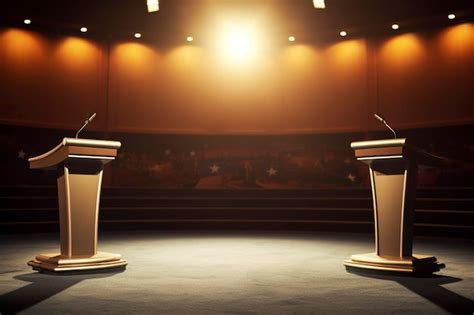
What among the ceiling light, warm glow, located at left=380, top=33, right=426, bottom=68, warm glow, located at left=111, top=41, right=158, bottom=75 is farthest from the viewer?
warm glow, located at left=111, top=41, right=158, bottom=75

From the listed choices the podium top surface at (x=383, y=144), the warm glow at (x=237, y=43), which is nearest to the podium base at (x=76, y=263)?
the podium top surface at (x=383, y=144)

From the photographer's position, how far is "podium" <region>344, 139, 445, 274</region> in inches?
156

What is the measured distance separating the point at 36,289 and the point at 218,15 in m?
7.06

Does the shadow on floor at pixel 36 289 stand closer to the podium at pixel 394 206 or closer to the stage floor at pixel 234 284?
the stage floor at pixel 234 284

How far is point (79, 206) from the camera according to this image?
13.4 feet

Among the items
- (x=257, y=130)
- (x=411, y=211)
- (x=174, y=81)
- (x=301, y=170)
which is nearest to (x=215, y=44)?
(x=174, y=81)

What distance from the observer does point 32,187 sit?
323 inches

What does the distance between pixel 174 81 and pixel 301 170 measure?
9.13 ft

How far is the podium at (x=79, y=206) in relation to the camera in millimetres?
3996

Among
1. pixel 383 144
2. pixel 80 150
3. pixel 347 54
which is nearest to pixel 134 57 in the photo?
pixel 347 54

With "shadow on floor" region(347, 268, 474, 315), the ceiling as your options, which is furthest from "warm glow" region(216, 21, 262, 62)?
"shadow on floor" region(347, 268, 474, 315)

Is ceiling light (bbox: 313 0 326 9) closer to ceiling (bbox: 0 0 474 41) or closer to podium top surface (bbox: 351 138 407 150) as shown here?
ceiling (bbox: 0 0 474 41)

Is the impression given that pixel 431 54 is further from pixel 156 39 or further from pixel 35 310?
pixel 35 310

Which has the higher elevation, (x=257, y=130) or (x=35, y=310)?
Answer: (x=257, y=130)
